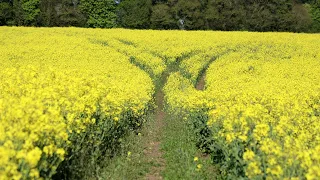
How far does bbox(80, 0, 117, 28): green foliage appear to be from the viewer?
62.8 metres

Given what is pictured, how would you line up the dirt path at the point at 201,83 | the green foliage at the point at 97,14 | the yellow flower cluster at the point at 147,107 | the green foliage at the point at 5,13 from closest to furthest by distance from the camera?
the yellow flower cluster at the point at 147,107 < the dirt path at the point at 201,83 < the green foliage at the point at 5,13 < the green foliage at the point at 97,14

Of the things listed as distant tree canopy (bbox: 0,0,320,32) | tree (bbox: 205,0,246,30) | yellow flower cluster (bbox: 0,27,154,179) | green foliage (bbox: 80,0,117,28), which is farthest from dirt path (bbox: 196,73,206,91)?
green foliage (bbox: 80,0,117,28)

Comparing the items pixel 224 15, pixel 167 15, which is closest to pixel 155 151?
pixel 167 15

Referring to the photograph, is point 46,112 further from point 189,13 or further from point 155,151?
point 189,13

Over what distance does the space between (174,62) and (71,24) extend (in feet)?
119

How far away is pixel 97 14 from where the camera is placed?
63.4 meters

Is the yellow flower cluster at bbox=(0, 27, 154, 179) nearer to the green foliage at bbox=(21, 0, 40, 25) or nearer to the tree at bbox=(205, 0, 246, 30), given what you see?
the tree at bbox=(205, 0, 246, 30)

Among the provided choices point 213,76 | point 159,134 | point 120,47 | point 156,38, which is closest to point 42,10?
point 156,38

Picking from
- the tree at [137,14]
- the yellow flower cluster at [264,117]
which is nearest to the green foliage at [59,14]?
the tree at [137,14]

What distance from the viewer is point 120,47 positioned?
31.6 metres

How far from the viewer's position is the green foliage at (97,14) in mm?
62750

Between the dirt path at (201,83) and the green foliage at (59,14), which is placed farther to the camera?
the green foliage at (59,14)

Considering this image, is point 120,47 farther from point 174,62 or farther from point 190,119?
point 190,119

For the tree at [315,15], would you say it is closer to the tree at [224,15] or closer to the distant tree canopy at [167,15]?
the distant tree canopy at [167,15]
